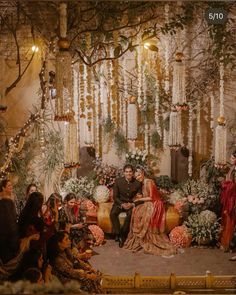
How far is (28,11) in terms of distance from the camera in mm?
10039

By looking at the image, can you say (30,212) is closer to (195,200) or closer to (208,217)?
(208,217)

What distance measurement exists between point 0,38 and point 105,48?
162 centimetres

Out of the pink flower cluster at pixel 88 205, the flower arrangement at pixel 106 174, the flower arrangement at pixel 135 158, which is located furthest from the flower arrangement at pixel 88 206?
the flower arrangement at pixel 135 158

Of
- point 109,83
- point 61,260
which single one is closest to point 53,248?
point 61,260

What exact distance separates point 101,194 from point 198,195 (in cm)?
143

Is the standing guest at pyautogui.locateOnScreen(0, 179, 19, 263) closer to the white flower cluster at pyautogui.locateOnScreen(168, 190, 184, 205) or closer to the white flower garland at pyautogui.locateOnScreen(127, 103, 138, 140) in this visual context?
the white flower cluster at pyautogui.locateOnScreen(168, 190, 184, 205)

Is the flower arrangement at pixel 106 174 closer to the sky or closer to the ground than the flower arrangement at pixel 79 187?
closer to the sky

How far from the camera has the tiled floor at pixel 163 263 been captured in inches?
326

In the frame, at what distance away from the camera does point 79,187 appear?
394 inches

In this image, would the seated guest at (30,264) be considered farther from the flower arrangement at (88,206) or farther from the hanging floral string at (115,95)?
the hanging floral string at (115,95)

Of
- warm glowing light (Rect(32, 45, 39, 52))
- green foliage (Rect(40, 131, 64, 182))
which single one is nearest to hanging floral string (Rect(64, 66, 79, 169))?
green foliage (Rect(40, 131, 64, 182))

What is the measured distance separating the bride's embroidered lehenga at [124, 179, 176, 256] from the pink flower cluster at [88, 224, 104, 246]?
1.23ft

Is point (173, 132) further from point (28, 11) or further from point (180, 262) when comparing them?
point (28, 11)

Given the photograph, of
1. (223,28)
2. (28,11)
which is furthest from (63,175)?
(223,28)
